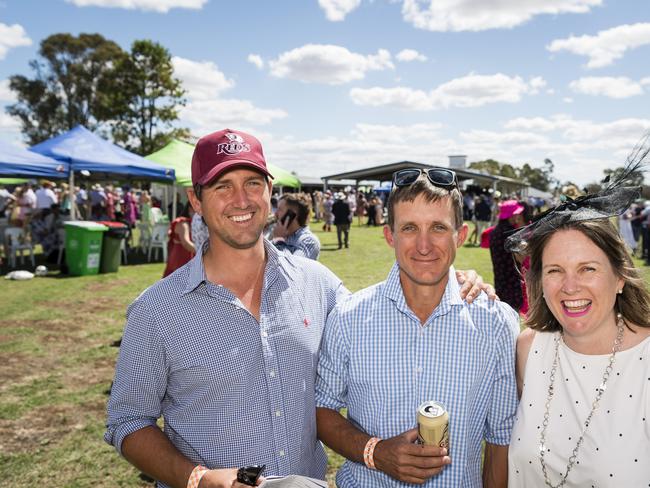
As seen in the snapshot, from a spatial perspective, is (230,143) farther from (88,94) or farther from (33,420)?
(88,94)

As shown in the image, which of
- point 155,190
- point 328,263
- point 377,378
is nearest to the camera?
point 377,378

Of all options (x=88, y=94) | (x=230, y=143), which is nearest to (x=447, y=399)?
(x=230, y=143)

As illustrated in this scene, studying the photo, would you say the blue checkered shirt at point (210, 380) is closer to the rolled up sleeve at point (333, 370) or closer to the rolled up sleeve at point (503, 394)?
the rolled up sleeve at point (333, 370)

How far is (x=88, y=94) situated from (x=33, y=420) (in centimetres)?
4625

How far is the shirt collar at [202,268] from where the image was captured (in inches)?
76.6

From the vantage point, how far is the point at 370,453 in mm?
1890

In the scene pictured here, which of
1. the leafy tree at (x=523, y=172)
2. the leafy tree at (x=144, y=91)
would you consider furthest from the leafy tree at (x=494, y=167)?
the leafy tree at (x=144, y=91)

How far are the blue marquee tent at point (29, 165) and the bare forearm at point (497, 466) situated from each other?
11.7 m

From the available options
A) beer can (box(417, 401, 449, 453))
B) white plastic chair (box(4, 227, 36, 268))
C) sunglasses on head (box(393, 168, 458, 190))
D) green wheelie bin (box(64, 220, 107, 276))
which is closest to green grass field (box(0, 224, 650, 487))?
green wheelie bin (box(64, 220, 107, 276))

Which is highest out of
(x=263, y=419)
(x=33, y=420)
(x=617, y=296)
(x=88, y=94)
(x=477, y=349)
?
(x=88, y=94)

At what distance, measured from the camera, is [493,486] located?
2104 millimetres

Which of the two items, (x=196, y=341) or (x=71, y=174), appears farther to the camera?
(x=71, y=174)

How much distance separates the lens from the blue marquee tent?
10703mm

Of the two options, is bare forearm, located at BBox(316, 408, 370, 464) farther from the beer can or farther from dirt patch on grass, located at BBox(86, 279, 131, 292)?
dirt patch on grass, located at BBox(86, 279, 131, 292)
